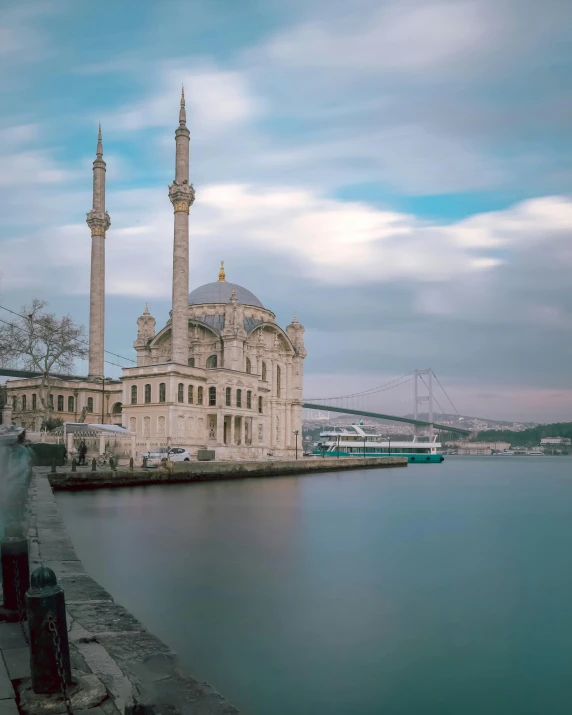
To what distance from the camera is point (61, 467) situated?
94.7ft

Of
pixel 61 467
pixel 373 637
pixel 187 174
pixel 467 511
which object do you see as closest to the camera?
pixel 373 637

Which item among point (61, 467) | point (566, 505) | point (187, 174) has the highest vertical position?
point (187, 174)

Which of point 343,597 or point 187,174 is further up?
point 187,174

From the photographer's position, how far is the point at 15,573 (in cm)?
539

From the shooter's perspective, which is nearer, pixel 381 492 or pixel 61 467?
A: pixel 61 467

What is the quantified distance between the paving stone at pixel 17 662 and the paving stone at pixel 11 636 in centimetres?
11

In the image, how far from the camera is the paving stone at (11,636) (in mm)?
4756

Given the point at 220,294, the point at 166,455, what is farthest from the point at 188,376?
the point at 220,294

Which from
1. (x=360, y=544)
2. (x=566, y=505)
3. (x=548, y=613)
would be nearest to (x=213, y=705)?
(x=548, y=613)

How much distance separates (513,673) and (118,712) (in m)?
5.11

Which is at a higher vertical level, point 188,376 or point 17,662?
point 188,376

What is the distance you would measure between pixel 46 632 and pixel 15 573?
5.66 feet

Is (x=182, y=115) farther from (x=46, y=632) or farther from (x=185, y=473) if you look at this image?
(x=46, y=632)

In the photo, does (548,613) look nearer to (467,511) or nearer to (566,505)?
(467,511)
